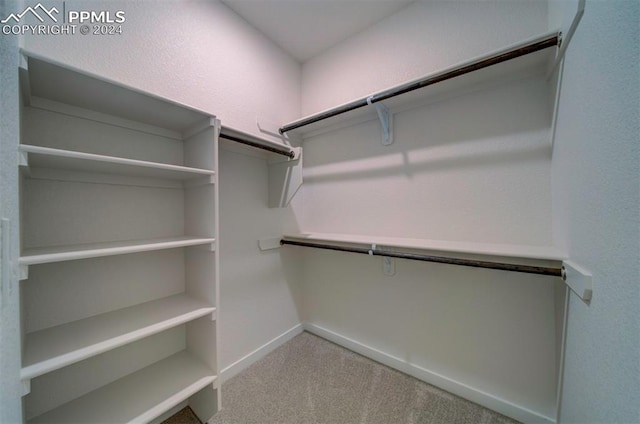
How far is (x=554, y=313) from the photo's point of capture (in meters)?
1.12

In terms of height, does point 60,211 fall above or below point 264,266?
above

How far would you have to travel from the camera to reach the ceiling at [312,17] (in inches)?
60.4

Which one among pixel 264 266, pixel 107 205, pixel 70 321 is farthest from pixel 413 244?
pixel 70 321

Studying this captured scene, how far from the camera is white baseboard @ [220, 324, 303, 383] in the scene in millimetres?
1520

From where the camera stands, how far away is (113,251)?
847 mm

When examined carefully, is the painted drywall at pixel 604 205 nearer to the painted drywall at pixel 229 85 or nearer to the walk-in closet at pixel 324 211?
the walk-in closet at pixel 324 211

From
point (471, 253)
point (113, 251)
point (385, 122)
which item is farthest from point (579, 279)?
point (113, 251)

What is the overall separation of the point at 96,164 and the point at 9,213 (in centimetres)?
39

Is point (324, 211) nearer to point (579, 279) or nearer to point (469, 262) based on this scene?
point (469, 262)

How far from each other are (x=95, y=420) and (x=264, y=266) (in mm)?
1089

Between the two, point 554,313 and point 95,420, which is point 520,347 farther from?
point 95,420

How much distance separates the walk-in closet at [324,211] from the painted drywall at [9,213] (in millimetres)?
11

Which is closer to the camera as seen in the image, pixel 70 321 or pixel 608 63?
pixel 608 63

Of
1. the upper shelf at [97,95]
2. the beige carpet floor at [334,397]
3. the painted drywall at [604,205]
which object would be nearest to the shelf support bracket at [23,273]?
the upper shelf at [97,95]
